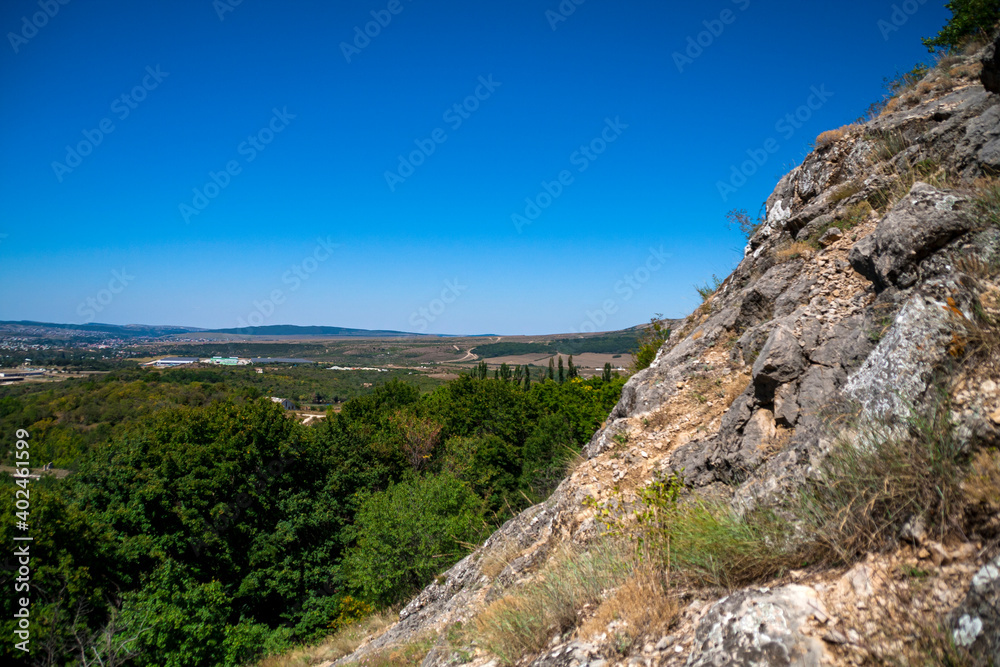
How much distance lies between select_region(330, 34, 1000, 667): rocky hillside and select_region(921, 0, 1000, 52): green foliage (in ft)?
9.00

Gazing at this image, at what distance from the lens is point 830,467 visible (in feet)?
12.2

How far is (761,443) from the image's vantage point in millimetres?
6066

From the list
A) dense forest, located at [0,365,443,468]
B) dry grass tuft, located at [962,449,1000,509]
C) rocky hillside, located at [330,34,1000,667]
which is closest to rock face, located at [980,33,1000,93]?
rocky hillside, located at [330,34,1000,667]

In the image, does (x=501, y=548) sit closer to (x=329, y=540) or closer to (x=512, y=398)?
(x=329, y=540)

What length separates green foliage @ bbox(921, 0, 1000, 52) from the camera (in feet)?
36.3

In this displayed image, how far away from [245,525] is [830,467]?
27696mm

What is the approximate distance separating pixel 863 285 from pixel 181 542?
27712mm

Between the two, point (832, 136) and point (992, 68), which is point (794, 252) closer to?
point (992, 68)

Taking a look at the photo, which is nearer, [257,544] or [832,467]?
[832,467]

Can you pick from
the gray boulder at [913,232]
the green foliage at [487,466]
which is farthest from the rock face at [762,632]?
the green foliage at [487,466]

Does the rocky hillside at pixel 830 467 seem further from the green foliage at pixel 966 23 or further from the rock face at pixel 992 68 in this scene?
the green foliage at pixel 966 23

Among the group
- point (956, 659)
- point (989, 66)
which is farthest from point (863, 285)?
point (956, 659)

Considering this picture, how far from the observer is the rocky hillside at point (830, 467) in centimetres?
259

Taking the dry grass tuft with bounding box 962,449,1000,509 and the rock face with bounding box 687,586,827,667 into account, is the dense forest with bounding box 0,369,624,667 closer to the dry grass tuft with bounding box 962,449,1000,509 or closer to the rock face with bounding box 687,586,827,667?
the rock face with bounding box 687,586,827,667
